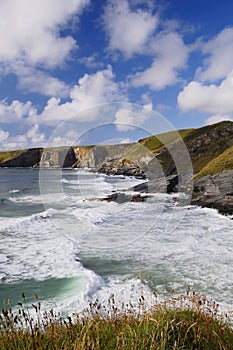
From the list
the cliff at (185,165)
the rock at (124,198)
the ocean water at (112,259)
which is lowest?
the ocean water at (112,259)

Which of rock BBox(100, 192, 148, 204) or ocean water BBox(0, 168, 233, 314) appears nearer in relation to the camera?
ocean water BBox(0, 168, 233, 314)

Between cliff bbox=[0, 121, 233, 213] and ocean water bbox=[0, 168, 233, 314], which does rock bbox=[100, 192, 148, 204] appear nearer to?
cliff bbox=[0, 121, 233, 213]

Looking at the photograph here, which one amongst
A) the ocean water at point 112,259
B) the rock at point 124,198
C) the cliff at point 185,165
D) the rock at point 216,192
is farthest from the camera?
the rock at point 124,198

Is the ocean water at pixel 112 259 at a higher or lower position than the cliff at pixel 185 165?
lower

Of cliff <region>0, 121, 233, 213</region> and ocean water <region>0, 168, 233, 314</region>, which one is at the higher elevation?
cliff <region>0, 121, 233, 213</region>

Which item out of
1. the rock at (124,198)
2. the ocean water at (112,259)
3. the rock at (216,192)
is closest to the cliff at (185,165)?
the rock at (216,192)

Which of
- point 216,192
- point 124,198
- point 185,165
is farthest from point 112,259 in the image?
point 185,165

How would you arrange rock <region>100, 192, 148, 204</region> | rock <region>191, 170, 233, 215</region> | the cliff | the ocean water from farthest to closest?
rock <region>100, 192, 148, 204</region>
rock <region>191, 170, 233, 215</region>
the cliff
the ocean water

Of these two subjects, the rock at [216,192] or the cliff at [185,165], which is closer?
the cliff at [185,165]

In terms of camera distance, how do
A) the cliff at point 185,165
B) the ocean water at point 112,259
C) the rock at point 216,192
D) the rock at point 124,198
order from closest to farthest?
the ocean water at point 112,259 < the cliff at point 185,165 < the rock at point 216,192 < the rock at point 124,198

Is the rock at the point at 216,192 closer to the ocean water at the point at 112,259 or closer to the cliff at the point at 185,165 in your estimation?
the cliff at the point at 185,165

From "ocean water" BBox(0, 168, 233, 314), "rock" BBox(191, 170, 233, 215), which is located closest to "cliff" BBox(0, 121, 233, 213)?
"rock" BBox(191, 170, 233, 215)

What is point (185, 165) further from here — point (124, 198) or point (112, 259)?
point (112, 259)
